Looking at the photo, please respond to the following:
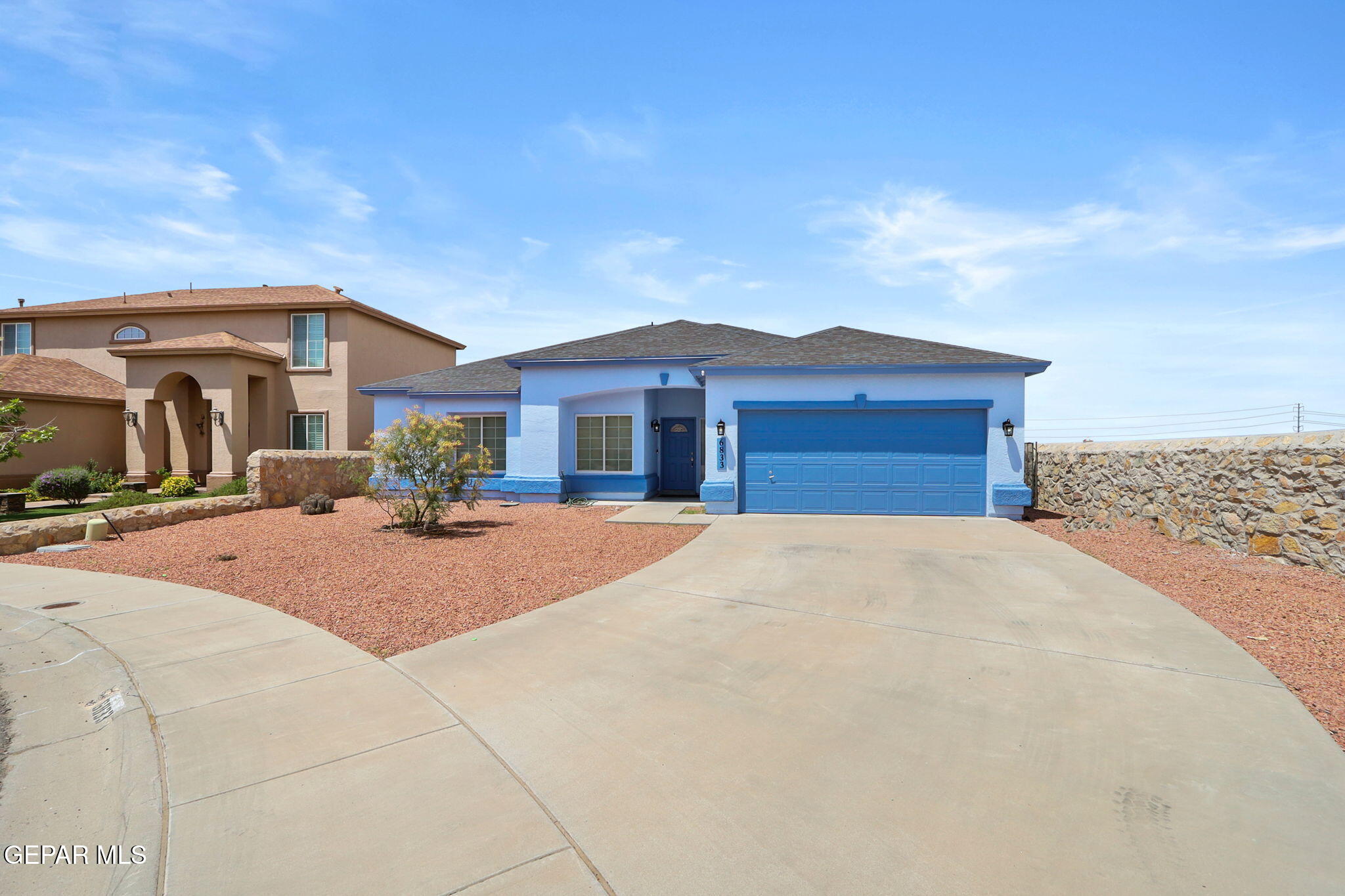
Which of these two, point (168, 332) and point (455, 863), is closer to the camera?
point (455, 863)

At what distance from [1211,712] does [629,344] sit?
14.9 meters

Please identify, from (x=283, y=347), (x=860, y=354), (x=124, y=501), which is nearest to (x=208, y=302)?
(x=283, y=347)

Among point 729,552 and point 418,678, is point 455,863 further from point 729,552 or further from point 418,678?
point 729,552

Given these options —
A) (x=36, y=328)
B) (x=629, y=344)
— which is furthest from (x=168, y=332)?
(x=629, y=344)

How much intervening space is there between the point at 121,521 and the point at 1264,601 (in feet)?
58.6

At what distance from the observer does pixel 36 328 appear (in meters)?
24.9

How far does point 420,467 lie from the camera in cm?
Result: 1225

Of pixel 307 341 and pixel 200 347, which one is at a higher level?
pixel 307 341

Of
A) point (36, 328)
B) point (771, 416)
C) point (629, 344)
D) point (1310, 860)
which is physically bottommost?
point (1310, 860)

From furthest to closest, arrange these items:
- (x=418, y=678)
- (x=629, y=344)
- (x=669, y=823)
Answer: (x=629, y=344) < (x=418, y=678) < (x=669, y=823)

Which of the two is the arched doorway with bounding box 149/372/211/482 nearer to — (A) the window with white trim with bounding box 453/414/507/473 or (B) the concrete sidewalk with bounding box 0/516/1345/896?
(A) the window with white trim with bounding box 453/414/507/473

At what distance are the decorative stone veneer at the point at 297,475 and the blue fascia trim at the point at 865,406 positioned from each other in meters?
10.0

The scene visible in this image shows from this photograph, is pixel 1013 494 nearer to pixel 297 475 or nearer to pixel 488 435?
pixel 488 435

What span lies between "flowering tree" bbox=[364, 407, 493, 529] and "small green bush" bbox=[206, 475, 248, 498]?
8665 mm
